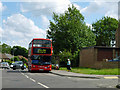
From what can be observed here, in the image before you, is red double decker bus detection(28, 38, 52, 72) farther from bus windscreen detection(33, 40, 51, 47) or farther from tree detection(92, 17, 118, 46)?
tree detection(92, 17, 118, 46)

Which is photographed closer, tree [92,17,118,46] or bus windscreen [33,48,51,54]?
bus windscreen [33,48,51,54]

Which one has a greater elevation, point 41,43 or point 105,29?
point 105,29

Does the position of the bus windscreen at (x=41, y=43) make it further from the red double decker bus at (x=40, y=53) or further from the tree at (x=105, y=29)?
the tree at (x=105, y=29)

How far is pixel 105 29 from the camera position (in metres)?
65.9

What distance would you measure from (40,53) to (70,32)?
84.3 ft

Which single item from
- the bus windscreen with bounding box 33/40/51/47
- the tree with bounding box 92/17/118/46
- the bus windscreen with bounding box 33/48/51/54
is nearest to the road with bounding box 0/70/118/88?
the bus windscreen with bounding box 33/40/51/47

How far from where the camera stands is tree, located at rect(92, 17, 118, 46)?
65.7m

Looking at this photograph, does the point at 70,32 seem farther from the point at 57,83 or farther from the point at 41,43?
the point at 57,83

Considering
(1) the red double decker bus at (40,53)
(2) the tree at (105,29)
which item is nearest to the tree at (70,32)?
(2) the tree at (105,29)

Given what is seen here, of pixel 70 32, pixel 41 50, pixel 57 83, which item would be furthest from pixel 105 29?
pixel 57 83

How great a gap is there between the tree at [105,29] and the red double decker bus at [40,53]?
42.3m

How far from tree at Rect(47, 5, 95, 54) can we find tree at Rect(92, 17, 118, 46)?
1177 centimetres

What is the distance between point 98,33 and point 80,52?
22864 millimetres

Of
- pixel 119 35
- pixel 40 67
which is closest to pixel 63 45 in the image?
pixel 119 35
